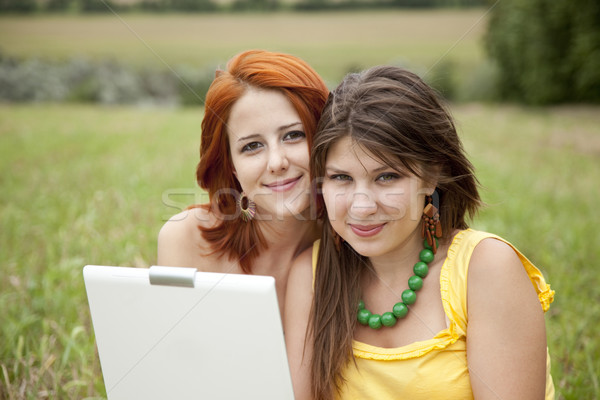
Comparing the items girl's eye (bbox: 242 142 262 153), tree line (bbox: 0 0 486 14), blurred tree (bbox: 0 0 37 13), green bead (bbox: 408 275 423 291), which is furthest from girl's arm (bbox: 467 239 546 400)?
blurred tree (bbox: 0 0 37 13)

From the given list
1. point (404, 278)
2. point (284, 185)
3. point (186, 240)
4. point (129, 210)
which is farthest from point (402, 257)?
point (129, 210)

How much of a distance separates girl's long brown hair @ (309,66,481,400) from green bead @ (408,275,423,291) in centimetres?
21

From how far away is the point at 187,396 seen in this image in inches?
58.8

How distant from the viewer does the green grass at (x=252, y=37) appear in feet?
63.3

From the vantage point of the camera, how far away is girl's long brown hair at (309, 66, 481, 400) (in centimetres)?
173

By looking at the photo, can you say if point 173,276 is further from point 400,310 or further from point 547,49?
point 547,49

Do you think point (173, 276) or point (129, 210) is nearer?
point (173, 276)

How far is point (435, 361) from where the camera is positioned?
5.65 ft

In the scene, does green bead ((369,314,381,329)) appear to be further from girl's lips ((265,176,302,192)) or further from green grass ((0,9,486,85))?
green grass ((0,9,486,85))

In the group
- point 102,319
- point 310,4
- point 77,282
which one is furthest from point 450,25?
point 102,319

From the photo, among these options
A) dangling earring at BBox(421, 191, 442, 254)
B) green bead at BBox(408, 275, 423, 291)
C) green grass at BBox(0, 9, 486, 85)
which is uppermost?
green grass at BBox(0, 9, 486, 85)

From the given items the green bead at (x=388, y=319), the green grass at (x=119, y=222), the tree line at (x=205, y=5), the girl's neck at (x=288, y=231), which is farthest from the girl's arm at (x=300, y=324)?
the tree line at (x=205, y=5)

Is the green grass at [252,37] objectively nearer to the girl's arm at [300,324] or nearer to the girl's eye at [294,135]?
the girl's eye at [294,135]

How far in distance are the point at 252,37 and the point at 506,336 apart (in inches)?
978
